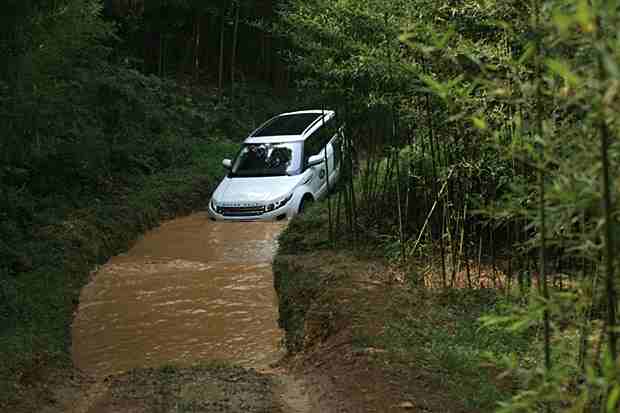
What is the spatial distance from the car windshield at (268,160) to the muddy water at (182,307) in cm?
147

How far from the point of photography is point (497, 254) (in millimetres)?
7238

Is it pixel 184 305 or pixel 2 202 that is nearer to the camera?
pixel 184 305

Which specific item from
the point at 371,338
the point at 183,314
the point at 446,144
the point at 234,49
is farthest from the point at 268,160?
the point at 234,49

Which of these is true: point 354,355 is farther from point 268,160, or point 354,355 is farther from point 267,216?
point 268,160

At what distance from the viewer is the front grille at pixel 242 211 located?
1023cm

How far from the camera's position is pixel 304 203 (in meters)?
10.7

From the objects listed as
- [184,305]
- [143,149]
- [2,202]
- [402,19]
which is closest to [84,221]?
[2,202]

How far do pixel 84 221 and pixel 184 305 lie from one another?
2842 mm

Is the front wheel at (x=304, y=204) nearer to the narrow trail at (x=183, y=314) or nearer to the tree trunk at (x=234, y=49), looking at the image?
the narrow trail at (x=183, y=314)

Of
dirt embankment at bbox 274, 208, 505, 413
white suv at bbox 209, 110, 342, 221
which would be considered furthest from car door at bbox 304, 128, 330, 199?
dirt embankment at bbox 274, 208, 505, 413

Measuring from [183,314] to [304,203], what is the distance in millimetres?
3980

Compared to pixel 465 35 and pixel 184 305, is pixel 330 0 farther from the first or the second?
pixel 184 305

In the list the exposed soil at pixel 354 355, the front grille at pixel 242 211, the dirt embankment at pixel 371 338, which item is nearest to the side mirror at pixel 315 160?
the front grille at pixel 242 211

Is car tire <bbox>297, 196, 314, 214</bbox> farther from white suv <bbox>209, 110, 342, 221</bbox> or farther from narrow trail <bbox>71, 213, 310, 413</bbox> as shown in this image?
narrow trail <bbox>71, 213, 310, 413</bbox>
